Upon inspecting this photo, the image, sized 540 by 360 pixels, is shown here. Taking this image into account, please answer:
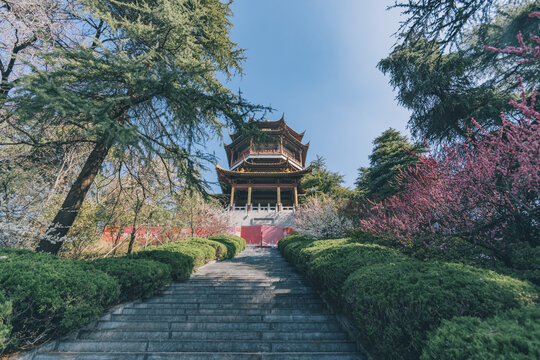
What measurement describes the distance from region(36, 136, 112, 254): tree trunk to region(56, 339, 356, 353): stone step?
2342mm

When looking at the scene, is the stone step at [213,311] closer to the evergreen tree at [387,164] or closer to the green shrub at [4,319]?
the green shrub at [4,319]

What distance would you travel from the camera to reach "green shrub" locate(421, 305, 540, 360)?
1.32 m

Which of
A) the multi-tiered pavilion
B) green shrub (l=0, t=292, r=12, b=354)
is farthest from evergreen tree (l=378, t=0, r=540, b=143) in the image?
the multi-tiered pavilion

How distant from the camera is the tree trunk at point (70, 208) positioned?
4.53 m

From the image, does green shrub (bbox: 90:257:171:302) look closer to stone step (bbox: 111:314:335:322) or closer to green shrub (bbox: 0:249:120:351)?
stone step (bbox: 111:314:335:322)

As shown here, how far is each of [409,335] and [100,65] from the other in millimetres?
5990

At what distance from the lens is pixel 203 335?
321 cm

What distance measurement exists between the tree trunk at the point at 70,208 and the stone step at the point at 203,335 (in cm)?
225

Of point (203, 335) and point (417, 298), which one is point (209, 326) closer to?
point (203, 335)

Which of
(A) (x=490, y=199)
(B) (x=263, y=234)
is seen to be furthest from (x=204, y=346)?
(B) (x=263, y=234)

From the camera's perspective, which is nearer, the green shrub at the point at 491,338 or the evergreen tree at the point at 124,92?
the green shrub at the point at 491,338

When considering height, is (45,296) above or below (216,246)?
below

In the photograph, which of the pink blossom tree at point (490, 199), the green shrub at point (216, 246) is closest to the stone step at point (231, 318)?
the pink blossom tree at point (490, 199)

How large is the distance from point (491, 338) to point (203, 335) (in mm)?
3263
